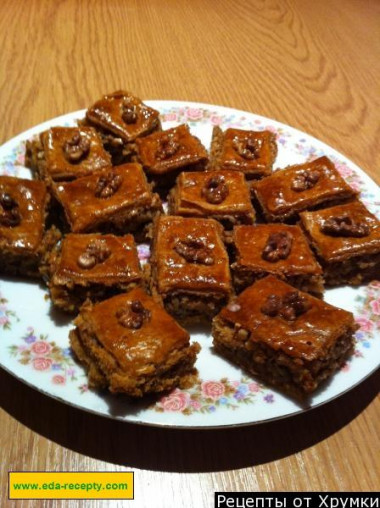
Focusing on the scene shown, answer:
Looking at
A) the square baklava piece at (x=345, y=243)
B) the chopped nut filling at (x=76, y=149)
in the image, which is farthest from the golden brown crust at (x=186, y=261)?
the chopped nut filling at (x=76, y=149)

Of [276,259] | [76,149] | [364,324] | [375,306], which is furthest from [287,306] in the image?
[76,149]

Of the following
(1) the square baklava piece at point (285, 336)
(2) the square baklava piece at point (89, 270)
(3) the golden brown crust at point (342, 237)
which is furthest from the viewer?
(3) the golden brown crust at point (342, 237)

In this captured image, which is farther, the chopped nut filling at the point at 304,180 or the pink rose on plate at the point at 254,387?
the chopped nut filling at the point at 304,180

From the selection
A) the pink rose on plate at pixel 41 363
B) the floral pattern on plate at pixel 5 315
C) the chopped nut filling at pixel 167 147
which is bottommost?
the floral pattern on plate at pixel 5 315

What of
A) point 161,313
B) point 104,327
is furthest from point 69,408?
point 161,313

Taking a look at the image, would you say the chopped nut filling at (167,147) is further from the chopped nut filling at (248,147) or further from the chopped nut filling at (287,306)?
the chopped nut filling at (287,306)

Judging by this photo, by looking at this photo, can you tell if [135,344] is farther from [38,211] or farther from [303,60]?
Result: [303,60]

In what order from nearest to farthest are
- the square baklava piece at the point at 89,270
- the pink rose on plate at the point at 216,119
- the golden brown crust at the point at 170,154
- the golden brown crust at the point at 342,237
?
1. the square baklava piece at the point at 89,270
2. the golden brown crust at the point at 342,237
3. the golden brown crust at the point at 170,154
4. the pink rose on plate at the point at 216,119

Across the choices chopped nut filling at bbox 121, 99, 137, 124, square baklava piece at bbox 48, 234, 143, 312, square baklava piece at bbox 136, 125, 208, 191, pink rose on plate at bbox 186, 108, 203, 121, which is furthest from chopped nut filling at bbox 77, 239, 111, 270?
pink rose on plate at bbox 186, 108, 203, 121
